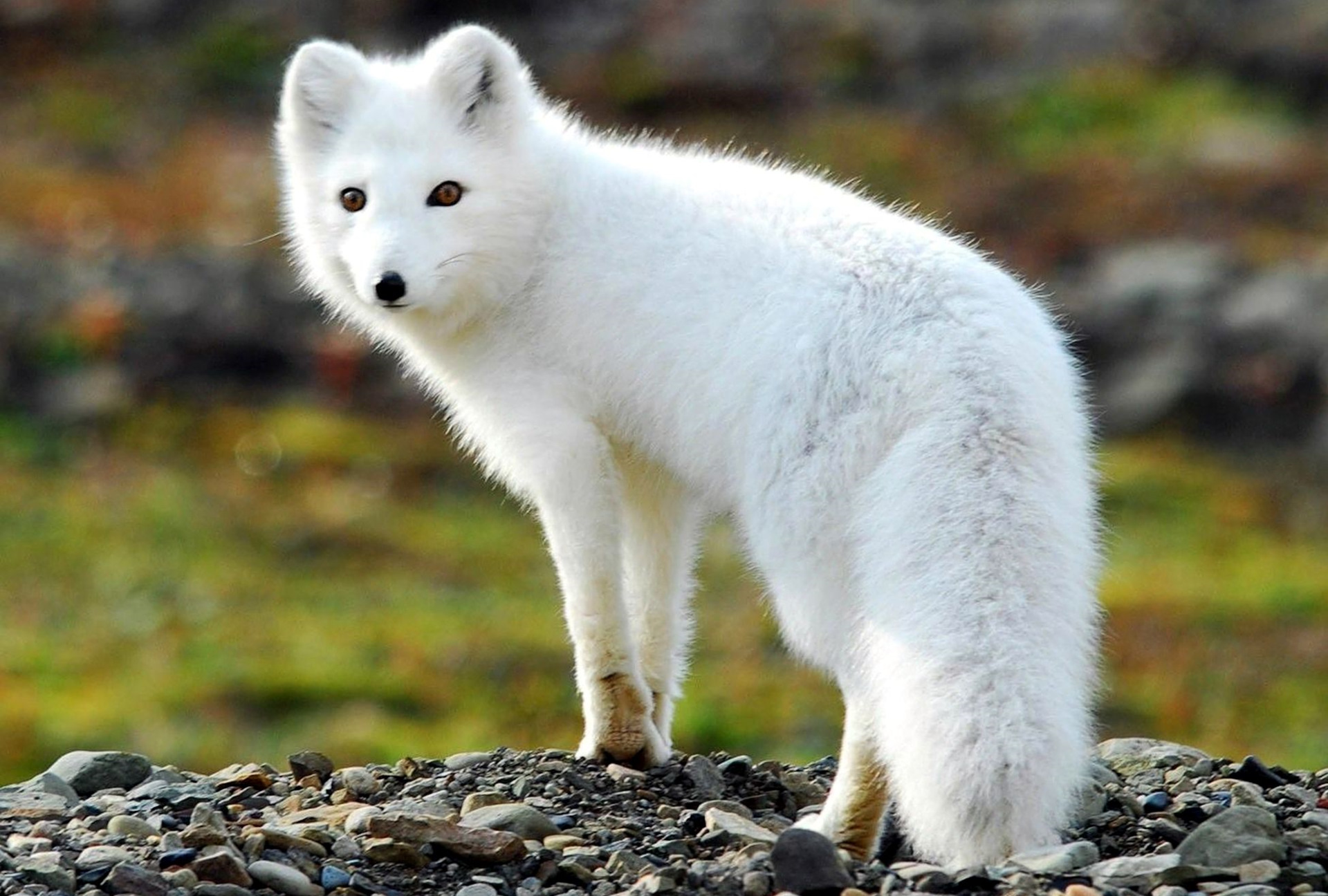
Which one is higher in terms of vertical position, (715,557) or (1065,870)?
(715,557)

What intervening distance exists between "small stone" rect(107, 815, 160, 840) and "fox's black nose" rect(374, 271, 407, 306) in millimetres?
1833

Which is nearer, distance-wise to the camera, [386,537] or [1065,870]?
[1065,870]

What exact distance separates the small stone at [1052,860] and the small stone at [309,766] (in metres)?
2.65

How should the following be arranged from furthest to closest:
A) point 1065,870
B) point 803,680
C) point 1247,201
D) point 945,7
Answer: point 945,7
point 1247,201
point 803,680
point 1065,870

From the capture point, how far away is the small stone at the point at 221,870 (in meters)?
4.81

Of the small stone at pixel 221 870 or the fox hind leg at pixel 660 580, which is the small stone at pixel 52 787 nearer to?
the small stone at pixel 221 870

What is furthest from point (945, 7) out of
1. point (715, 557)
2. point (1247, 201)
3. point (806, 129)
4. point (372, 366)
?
point (715, 557)

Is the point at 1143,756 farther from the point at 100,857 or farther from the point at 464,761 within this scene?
the point at 100,857

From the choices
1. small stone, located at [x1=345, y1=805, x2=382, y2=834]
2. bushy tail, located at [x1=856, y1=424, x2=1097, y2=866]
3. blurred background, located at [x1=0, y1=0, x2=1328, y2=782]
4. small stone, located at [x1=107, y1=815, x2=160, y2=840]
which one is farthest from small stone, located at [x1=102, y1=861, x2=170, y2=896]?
blurred background, located at [x1=0, y1=0, x2=1328, y2=782]

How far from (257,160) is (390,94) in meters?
17.6

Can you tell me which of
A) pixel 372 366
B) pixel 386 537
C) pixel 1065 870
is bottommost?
pixel 1065 870

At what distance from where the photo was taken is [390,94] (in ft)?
20.7

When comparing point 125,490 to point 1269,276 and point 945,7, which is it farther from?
point 945,7

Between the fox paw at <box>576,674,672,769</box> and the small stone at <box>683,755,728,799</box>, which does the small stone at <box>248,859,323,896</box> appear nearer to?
the fox paw at <box>576,674,672,769</box>
